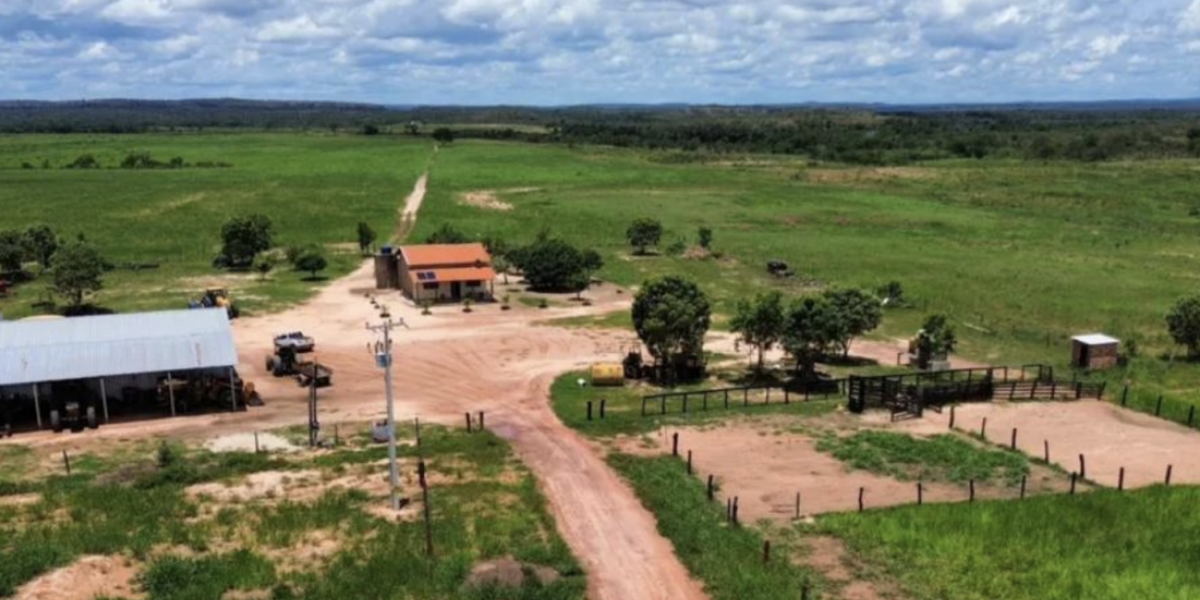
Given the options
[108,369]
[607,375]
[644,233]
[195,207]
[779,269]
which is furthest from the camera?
[195,207]

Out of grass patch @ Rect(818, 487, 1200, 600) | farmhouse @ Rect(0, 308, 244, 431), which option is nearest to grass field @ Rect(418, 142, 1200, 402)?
grass patch @ Rect(818, 487, 1200, 600)

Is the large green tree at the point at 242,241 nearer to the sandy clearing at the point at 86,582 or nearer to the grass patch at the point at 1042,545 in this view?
the sandy clearing at the point at 86,582

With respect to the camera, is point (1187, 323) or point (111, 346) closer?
point (111, 346)

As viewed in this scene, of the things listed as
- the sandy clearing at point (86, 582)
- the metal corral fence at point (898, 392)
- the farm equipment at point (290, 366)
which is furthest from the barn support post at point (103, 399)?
the metal corral fence at point (898, 392)

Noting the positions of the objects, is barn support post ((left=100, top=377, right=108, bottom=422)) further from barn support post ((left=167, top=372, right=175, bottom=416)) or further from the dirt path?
barn support post ((left=167, top=372, right=175, bottom=416))

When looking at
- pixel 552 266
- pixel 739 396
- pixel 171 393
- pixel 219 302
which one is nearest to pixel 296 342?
pixel 171 393

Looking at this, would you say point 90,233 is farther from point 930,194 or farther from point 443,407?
point 930,194

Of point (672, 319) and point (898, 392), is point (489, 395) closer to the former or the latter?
point (672, 319)
